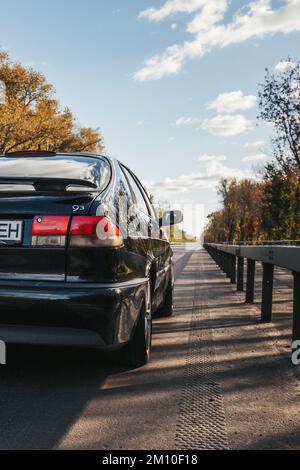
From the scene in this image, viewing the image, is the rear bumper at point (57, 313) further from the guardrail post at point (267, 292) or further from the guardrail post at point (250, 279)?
the guardrail post at point (250, 279)

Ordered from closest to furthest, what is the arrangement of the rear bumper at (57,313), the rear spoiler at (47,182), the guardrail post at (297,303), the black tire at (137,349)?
the rear bumper at (57,313), the rear spoiler at (47,182), the black tire at (137,349), the guardrail post at (297,303)

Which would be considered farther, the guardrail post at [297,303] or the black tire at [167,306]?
the black tire at [167,306]

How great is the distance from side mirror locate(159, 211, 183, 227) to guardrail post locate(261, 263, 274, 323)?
3.91ft

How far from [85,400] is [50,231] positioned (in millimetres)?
1050

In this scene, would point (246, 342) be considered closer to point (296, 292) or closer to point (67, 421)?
point (296, 292)

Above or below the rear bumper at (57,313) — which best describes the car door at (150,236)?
above

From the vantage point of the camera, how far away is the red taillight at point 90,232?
3227 mm

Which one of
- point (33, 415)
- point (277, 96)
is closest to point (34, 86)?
point (277, 96)

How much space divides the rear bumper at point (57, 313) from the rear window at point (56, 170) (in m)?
0.67

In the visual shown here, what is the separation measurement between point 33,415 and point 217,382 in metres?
1.35

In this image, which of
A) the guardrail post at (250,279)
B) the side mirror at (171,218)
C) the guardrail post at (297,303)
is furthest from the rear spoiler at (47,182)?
the guardrail post at (250,279)

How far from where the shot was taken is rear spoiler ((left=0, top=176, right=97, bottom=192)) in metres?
3.41

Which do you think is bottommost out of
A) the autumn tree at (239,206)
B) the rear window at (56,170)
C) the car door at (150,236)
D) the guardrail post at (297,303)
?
the guardrail post at (297,303)

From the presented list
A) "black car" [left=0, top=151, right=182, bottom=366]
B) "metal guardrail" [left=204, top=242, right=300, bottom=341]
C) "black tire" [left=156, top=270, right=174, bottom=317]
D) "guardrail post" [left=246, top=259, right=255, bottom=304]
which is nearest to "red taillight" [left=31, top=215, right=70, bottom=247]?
"black car" [left=0, top=151, right=182, bottom=366]
